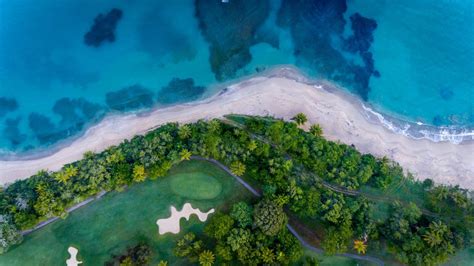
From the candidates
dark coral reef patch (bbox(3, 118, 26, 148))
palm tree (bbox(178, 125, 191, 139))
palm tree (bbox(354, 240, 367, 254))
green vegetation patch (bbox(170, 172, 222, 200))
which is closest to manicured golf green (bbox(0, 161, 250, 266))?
green vegetation patch (bbox(170, 172, 222, 200))

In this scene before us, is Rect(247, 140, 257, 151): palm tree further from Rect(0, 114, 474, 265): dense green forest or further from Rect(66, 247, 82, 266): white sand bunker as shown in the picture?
Rect(66, 247, 82, 266): white sand bunker

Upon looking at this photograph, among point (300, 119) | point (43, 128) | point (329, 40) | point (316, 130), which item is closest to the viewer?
point (316, 130)

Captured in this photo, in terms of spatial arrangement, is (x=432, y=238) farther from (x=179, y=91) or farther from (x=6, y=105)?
(x=6, y=105)

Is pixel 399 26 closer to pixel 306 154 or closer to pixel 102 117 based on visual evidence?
pixel 306 154

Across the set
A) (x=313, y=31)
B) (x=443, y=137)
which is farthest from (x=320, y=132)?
(x=443, y=137)

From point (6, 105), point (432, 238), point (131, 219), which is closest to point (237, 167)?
point (131, 219)

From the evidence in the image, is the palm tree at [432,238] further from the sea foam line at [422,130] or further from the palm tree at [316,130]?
the palm tree at [316,130]
